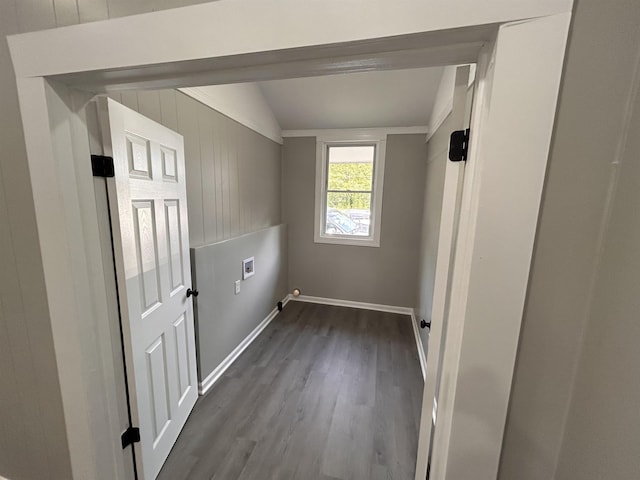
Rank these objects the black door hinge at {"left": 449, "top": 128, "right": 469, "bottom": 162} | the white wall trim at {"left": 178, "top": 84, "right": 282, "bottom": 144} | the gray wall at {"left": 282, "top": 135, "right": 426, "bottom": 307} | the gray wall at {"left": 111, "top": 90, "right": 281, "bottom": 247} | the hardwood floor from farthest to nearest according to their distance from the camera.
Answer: the gray wall at {"left": 282, "top": 135, "right": 426, "bottom": 307}, the white wall trim at {"left": 178, "top": 84, "right": 282, "bottom": 144}, the gray wall at {"left": 111, "top": 90, "right": 281, "bottom": 247}, the hardwood floor, the black door hinge at {"left": 449, "top": 128, "right": 469, "bottom": 162}

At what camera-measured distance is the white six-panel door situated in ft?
3.69

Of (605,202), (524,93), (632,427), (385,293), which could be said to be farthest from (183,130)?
(385,293)

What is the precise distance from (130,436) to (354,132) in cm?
346

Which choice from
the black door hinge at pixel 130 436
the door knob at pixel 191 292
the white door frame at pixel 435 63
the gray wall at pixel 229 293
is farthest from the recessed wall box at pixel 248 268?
the white door frame at pixel 435 63

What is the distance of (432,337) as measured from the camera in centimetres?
85

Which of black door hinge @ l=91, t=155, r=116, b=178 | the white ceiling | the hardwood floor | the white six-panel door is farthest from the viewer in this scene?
the white ceiling

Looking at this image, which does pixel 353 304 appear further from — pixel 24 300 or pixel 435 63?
pixel 435 63

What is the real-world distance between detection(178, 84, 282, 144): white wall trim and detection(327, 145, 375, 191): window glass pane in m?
0.83

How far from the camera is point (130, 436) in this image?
1.25 meters

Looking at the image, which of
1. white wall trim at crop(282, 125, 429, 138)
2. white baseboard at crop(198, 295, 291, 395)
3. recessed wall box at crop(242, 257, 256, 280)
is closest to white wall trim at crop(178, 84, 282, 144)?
white wall trim at crop(282, 125, 429, 138)

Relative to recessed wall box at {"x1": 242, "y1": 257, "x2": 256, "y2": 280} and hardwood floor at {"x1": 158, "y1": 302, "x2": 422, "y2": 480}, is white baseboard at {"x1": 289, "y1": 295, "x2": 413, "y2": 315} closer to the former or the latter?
hardwood floor at {"x1": 158, "y1": 302, "x2": 422, "y2": 480}

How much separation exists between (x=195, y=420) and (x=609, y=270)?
7.58 ft

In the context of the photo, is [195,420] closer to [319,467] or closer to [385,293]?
[319,467]

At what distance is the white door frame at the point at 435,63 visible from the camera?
1.73 feet
